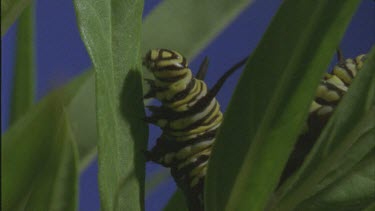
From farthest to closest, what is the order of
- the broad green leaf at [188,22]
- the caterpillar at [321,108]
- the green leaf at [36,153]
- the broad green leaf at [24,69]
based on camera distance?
the broad green leaf at [24,69] → the broad green leaf at [188,22] → the caterpillar at [321,108] → the green leaf at [36,153]

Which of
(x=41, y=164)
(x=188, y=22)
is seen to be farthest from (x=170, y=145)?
(x=41, y=164)

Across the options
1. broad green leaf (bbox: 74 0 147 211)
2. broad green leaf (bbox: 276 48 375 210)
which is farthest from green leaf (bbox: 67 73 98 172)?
broad green leaf (bbox: 276 48 375 210)

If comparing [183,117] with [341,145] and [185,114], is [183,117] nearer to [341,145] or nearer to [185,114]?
[185,114]

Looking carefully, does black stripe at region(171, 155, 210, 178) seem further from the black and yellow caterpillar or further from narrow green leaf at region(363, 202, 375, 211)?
narrow green leaf at region(363, 202, 375, 211)

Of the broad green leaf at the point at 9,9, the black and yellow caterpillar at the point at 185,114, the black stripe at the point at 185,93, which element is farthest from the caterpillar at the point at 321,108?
the broad green leaf at the point at 9,9

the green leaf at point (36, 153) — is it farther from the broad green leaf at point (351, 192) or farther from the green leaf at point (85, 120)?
the green leaf at point (85, 120)

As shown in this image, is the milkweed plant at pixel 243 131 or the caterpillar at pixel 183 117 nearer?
the milkweed plant at pixel 243 131
